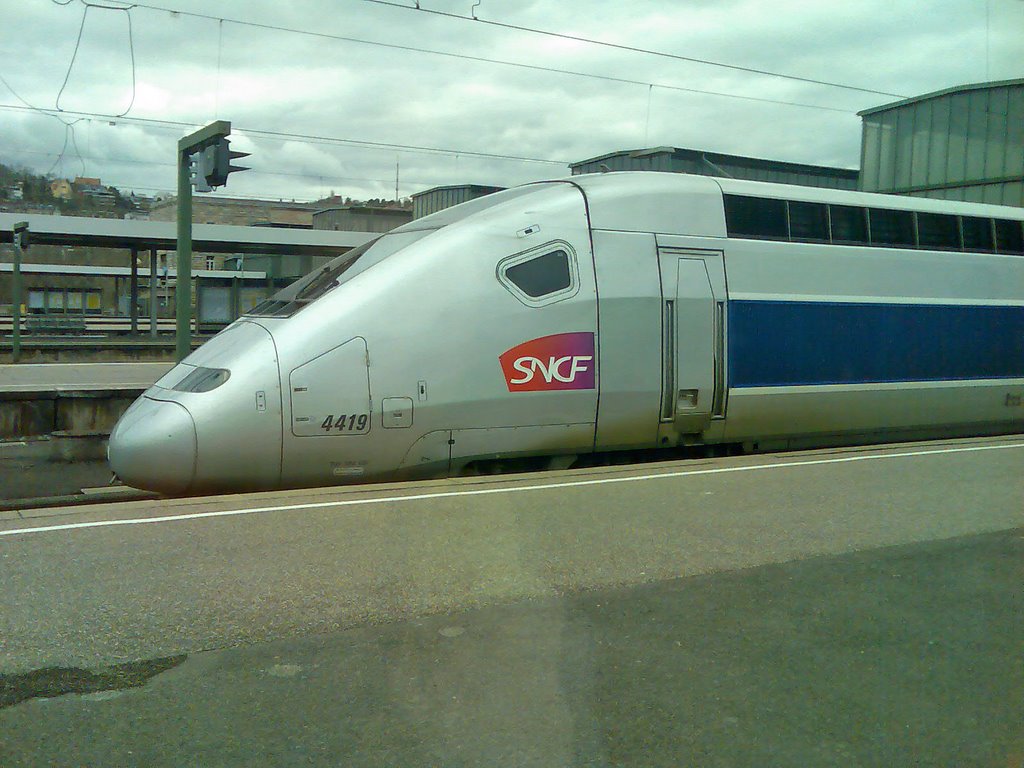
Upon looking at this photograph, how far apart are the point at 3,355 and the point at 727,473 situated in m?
23.4

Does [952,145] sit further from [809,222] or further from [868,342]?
[809,222]

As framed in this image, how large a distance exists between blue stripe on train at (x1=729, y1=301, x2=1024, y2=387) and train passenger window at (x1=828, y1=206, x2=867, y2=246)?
77 cm

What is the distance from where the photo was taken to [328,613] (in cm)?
525

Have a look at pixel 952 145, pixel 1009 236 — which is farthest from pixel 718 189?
pixel 952 145

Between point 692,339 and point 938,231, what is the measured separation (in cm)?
434

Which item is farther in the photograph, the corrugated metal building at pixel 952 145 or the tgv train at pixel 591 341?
the corrugated metal building at pixel 952 145

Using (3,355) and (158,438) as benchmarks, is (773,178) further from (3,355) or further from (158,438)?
(158,438)

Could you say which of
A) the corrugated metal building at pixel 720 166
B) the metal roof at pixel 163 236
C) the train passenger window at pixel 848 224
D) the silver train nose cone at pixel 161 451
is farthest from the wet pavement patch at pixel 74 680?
the metal roof at pixel 163 236

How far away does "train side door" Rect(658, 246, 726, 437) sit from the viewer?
33.4ft

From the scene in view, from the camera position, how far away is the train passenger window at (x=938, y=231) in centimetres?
1240

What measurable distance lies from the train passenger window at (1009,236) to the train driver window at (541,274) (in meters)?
6.88

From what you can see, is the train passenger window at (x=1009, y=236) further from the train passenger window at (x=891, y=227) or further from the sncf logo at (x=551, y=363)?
the sncf logo at (x=551, y=363)

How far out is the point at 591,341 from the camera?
9.64 metres

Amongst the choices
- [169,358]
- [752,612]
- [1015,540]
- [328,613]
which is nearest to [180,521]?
[328,613]
